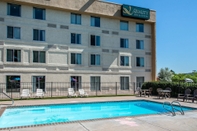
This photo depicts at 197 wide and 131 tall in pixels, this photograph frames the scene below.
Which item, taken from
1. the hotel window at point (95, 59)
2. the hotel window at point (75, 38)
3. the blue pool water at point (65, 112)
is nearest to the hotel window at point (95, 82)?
the hotel window at point (95, 59)

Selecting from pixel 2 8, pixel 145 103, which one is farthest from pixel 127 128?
pixel 2 8

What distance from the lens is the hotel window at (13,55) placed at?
17641 millimetres

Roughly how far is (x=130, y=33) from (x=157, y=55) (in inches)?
201

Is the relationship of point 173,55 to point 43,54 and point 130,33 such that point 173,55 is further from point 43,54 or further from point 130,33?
point 43,54

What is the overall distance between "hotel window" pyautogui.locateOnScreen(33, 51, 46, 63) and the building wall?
1.07 ft

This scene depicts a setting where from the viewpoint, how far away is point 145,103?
49.7 ft

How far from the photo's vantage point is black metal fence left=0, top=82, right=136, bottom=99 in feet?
57.3

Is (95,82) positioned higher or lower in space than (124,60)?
lower

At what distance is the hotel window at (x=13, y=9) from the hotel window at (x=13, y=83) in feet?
20.1

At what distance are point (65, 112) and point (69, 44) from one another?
33.5ft

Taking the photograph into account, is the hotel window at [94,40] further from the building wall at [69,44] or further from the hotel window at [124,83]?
the hotel window at [124,83]

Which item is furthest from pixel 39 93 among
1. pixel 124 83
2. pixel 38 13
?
pixel 124 83

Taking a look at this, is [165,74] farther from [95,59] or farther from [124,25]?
[95,59]

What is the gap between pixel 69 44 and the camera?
2038 cm
